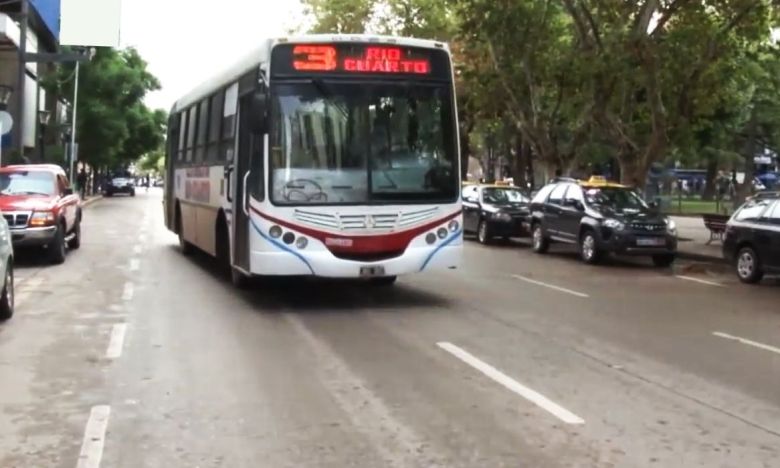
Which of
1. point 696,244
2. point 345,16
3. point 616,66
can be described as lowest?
point 696,244

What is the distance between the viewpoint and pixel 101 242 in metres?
25.3

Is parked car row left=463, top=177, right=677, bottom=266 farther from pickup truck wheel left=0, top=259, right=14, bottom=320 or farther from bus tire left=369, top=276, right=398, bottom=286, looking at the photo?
pickup truck wheel left=0, top=259, right=14, bottom=320

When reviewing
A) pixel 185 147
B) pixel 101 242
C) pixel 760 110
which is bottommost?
pixel 101 242

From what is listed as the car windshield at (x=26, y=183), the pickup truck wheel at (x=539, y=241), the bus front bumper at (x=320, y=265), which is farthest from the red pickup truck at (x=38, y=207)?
the pickup truck wheel at (x=539, y=241)

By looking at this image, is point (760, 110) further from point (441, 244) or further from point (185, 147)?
point (441, 244)

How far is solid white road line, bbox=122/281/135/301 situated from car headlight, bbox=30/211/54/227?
2892mm

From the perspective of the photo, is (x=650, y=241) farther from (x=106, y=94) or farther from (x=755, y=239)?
(x=106, y=94)

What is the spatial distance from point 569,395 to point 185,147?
1318 cm

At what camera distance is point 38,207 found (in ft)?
60.6

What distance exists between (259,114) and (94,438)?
6.46 metres

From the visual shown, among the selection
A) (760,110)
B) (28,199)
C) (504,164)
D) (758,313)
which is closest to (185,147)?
(28,199)

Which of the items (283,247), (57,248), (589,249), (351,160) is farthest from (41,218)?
(589,249)

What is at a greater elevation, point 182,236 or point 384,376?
point 182,236

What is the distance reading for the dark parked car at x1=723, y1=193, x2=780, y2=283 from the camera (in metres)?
17.5
